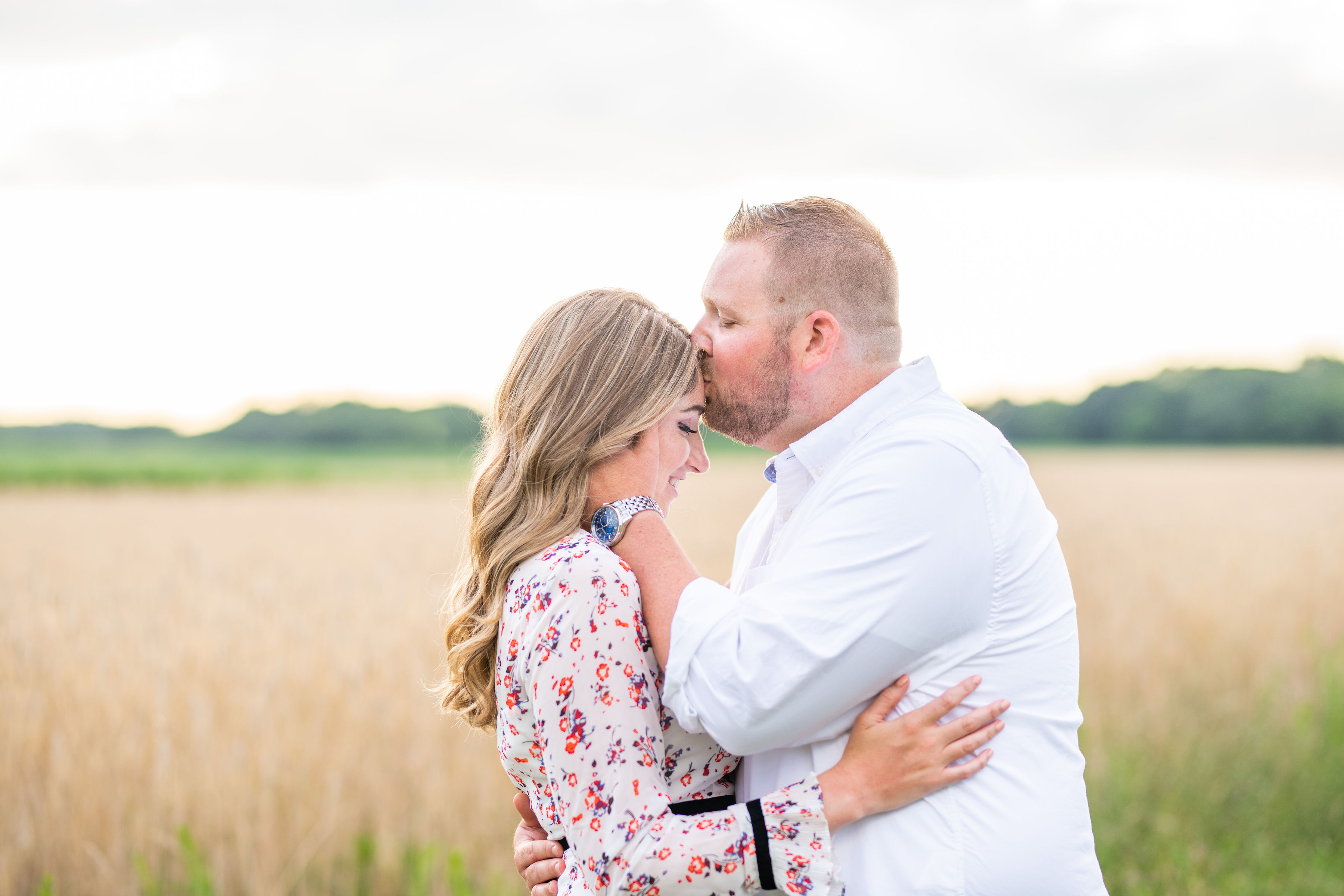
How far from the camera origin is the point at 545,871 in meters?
2.44

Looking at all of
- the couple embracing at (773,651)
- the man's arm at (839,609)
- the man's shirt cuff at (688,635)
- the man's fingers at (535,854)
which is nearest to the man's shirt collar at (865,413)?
the couple embracing at (773,651)

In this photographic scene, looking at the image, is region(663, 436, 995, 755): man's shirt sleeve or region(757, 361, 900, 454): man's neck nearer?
region(663, 436, 995, 755): man's shirt sleeve

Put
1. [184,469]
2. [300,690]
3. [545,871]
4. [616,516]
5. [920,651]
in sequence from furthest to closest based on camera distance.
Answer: [184,469]
[300,690]
[545,871]
[616,516]
[920,651]

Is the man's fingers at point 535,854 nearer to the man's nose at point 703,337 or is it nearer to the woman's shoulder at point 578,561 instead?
the woman's shoulder at point 578,561

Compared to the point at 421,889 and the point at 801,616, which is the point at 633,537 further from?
the point at 421,889

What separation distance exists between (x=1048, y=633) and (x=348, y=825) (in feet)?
12.7

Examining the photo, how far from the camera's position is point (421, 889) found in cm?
441

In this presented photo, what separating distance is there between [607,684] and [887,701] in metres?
0.60


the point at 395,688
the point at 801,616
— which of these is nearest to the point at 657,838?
the point at 801,616

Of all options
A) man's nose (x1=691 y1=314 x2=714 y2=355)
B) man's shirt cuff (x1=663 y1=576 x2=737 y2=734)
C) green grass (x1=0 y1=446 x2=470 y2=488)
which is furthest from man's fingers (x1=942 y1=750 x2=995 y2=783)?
green grass (x1=0 y1=446 x2=470 y2=488)

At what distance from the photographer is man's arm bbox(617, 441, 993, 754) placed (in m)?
1.99

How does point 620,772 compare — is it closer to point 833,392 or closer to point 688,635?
point 688,635

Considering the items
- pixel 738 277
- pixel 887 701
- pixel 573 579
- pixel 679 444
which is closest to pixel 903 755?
pixel 887 701

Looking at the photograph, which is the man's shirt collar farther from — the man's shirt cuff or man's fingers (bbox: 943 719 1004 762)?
man's fingers (bbox: 943 719 1004 762)
